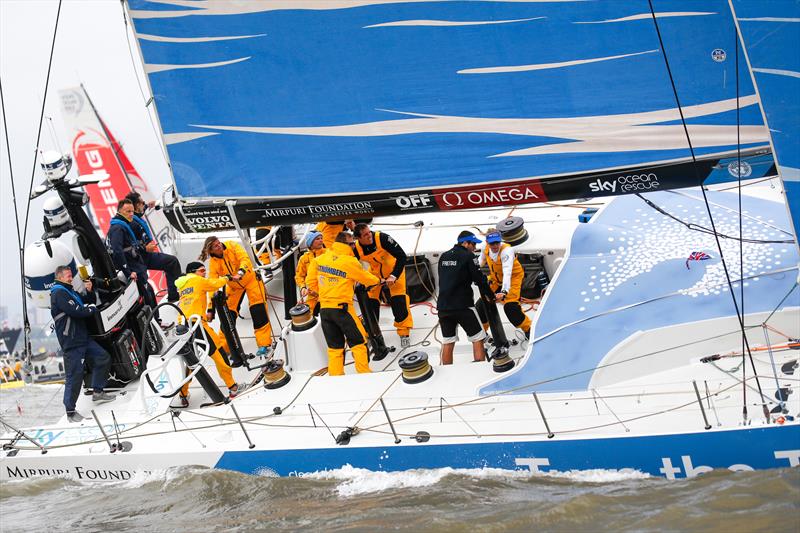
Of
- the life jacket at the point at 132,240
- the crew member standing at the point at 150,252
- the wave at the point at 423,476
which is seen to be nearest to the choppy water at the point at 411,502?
the wave at the point at 423,476

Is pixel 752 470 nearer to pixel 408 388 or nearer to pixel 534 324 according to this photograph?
pixel 534 324

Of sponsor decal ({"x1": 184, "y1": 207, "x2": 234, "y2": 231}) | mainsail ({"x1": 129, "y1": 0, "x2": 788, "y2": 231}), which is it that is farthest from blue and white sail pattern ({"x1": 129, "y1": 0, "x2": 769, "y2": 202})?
sponsor decal ({"x1": 184, "y1": 207, "x2": 234, "y2": 231})

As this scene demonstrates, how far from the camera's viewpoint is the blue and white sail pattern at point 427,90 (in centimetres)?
548

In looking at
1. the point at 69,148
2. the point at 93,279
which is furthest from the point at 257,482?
the point at 69,148

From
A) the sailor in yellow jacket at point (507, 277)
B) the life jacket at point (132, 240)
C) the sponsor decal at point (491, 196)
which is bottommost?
the sailor in yellow jacket at point (507, 277)

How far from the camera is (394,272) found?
7094 millimetres

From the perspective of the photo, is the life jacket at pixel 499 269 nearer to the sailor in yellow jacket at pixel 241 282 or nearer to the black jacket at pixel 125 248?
the sailor in yellow jacket at pixel 241 282

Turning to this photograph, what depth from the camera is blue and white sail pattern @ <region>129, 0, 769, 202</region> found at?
5.48 metres

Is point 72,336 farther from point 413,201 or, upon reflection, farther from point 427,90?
point 427,90

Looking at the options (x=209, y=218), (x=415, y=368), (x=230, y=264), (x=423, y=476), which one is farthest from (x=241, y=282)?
(x=423, y=476)

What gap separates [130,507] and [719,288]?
12.1 ft

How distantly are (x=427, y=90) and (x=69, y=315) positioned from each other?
2835 millimetres

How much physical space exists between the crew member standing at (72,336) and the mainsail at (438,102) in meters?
0.93

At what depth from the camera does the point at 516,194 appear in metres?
6.04
